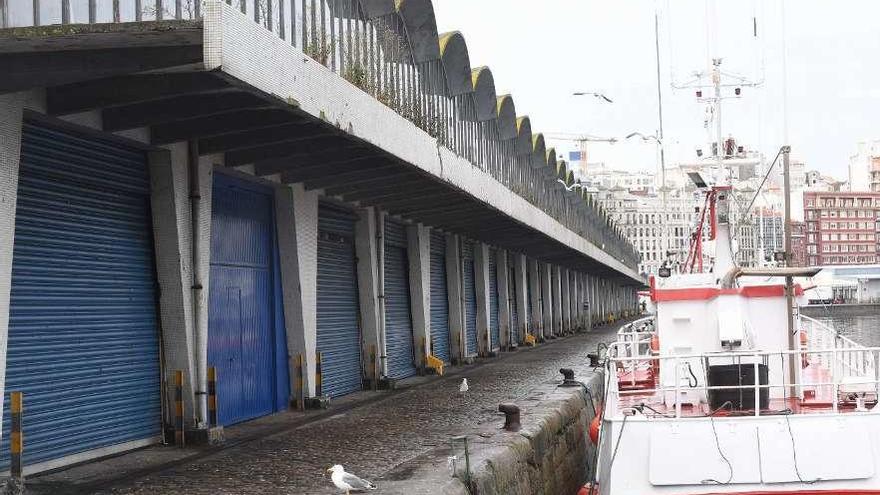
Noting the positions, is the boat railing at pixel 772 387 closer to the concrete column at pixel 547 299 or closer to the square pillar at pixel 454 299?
the square pillar at pixel 454 299

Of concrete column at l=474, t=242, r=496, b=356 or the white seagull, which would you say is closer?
the white seagull

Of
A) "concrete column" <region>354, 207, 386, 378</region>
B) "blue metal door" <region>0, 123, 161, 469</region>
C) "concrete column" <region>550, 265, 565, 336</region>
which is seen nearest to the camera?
"blue metal door" <region>0, 123, 161, 469</region>

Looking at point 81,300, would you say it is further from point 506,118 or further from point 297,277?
point 506,118

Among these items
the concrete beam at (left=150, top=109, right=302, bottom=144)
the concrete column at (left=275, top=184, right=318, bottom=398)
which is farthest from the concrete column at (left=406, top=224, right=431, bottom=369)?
the concrete beam at (left=150, top=109, right=302, bottom=144)

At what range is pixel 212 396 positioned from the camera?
15.7 metres

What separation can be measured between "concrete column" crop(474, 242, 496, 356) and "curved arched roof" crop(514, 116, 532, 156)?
202 inches

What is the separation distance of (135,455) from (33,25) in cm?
567

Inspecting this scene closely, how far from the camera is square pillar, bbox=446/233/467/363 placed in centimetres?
3256

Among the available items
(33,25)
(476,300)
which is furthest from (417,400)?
(476,300)

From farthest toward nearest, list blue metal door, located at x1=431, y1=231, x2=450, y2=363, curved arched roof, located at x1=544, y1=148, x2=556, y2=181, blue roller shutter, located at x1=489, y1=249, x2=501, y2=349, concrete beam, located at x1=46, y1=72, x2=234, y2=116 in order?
curved arched roof, located at x1=544, y1=148, x2=556, y2=181
blue roller shutter, located at x1=489, y1=249, x2=501, y2=349
blue metal door, located at x1=431, y1=231, x2=450, y2=363
concrete beam, located at x1=46, y1=72, x2=234, y2=116

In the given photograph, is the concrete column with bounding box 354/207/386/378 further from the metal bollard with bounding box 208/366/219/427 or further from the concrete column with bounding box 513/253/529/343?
the concrete column with bounding box 513/253/529/343

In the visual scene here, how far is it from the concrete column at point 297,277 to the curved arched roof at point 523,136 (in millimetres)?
20752

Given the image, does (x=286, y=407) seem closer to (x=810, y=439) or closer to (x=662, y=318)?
(x=662, y=318)

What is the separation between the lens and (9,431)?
1205 cm
